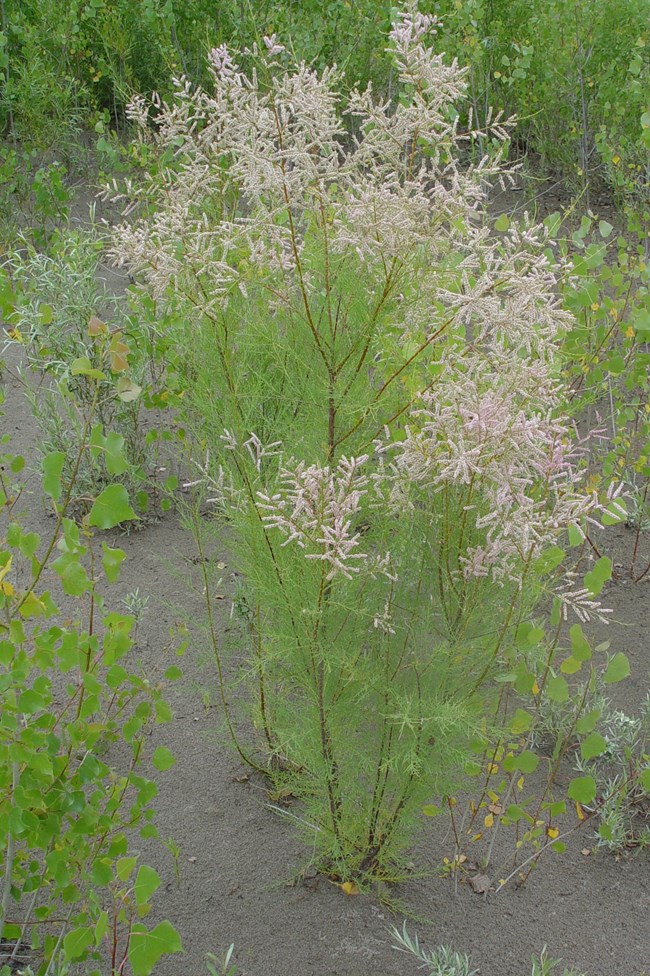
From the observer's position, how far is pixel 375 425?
217 centimetres

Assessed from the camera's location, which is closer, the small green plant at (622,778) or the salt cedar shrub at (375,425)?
the salt cedar shrub at (375,425)

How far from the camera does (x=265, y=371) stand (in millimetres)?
2445

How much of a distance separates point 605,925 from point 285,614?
1.05m

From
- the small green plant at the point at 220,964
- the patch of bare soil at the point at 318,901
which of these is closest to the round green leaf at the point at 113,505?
the patch of bare soil at the point at 318,901

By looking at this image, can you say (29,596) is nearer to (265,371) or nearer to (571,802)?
(265,371)

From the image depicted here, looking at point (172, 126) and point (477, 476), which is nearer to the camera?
point (477, 476)

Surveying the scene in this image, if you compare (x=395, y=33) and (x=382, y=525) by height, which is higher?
(x=395, y=33)

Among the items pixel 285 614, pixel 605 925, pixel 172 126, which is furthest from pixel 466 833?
pixel 172 126

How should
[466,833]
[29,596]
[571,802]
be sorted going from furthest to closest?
[571,802] → [466,833] → [29,596]

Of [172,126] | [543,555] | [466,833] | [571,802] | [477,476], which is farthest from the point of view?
[571,802]

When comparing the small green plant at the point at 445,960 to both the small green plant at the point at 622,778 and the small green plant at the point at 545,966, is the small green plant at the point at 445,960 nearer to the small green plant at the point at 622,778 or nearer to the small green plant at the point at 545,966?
the small green plant at the point at 545,966

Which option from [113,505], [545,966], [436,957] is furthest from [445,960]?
[113,505]

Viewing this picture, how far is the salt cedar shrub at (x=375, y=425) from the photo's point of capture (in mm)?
1794

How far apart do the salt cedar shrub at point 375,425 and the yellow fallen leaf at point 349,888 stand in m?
0.03
